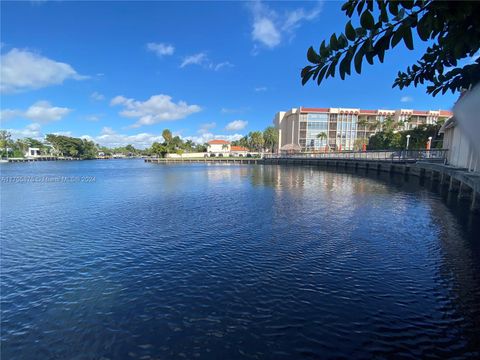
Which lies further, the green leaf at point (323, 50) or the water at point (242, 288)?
the water at point (242, 288)

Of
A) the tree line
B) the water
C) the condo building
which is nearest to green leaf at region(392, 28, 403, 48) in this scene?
the water

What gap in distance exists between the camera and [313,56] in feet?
7.09

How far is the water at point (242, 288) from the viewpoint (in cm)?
463

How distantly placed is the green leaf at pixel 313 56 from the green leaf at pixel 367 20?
0.36 m

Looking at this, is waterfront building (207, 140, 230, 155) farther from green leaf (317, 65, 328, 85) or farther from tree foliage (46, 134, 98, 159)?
green leaf (317, 65, 328, 85)

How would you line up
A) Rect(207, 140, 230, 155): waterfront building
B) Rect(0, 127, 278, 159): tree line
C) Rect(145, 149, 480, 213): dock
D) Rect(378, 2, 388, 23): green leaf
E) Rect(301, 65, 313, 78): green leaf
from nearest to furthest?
Rect(378, 2, 388, 23): green leaf → Rect(301, 65, 313, 78): green leaf → Rect(145, 149, 480, 213): dock → Rect(0, 127, 278, 159): tree line → Rect(207, 140, 230, 155): waterfront building

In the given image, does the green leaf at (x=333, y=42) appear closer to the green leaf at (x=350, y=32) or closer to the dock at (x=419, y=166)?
the green leaf at (x=350, y=32)

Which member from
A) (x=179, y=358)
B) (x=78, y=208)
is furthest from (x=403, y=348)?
(x=78, y=208)

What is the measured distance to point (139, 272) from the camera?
285 inches

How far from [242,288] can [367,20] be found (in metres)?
5.72

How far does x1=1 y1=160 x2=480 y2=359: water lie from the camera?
463 centimetres

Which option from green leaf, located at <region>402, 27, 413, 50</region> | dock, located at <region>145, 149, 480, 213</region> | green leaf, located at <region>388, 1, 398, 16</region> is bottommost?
dock, located at <region>145, 149, 480, 213</region>

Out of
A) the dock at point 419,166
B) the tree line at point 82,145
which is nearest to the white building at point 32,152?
the tree line at point 82,145

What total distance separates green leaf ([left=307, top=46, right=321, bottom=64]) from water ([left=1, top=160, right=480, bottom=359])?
4.29 m
